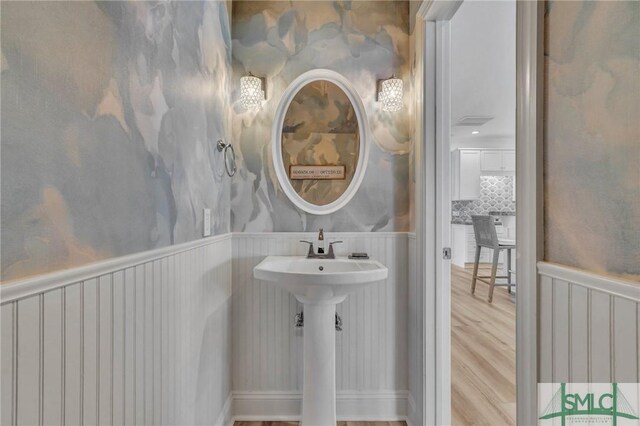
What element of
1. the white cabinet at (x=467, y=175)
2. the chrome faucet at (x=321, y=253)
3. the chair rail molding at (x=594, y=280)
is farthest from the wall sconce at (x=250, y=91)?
the white cabinet at (x=467, y=175)

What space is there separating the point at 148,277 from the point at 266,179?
1080mm

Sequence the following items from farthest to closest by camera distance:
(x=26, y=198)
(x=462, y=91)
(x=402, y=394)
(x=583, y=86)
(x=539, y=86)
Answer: (x=462, y=91) → (x=402, y=394) → (x=539, y=86) → (x=583, y=86) → (x=26, y=198)

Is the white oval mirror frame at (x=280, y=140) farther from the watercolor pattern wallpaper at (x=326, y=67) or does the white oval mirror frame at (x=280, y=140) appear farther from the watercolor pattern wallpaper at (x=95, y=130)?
the watercolor pattern wallpaper at (x=95, y=130)

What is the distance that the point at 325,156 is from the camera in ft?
6.57

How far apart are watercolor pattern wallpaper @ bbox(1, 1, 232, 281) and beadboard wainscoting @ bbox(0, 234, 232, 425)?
0.19 feet

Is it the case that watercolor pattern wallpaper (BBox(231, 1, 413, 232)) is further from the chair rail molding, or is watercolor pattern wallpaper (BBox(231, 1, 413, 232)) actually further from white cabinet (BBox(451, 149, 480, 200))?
white cabinet (BBox(451, 149, 480, 200))

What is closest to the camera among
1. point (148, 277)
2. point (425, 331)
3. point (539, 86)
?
point (539, 86)

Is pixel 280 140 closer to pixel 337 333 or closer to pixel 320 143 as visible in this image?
pixel 320 143

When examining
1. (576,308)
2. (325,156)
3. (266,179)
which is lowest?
(576,308)

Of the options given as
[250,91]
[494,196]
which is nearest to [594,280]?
[250,91]

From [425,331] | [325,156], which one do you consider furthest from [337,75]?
[425,331]

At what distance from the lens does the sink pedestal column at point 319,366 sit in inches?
65.0

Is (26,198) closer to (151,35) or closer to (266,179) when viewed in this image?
(151,35)

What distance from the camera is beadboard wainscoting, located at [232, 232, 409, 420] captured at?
196cm
